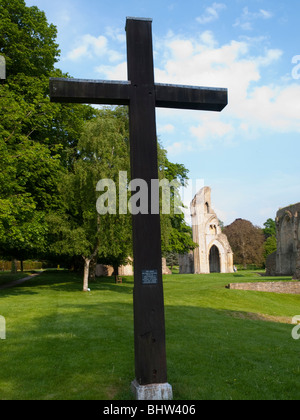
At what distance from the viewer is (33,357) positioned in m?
7.14

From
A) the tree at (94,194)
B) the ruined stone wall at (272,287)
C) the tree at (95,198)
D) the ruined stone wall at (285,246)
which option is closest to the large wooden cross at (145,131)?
the tree at (95,198)

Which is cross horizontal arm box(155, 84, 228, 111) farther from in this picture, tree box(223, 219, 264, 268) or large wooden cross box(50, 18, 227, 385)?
tree box(223, 219, 264, 268)

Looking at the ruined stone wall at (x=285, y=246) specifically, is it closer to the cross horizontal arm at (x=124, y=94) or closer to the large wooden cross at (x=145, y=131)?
the cross horizontal arm at (x=124, y=94)

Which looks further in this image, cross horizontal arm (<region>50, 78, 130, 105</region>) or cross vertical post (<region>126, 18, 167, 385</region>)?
cross horizontal arm (<region>50, 78, 130, 105</region>)

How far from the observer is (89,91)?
5125 millimetres

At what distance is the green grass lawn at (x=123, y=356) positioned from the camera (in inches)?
212

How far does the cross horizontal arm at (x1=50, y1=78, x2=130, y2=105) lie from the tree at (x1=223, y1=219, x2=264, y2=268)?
6557 centimetres

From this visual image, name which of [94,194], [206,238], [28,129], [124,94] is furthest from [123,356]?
[206,238]

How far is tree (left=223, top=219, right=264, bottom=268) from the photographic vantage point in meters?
67.8

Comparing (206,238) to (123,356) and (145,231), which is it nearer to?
(123,356)

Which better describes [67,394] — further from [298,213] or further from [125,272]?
[125,272]

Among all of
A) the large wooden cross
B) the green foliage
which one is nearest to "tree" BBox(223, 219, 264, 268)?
the green foliage
